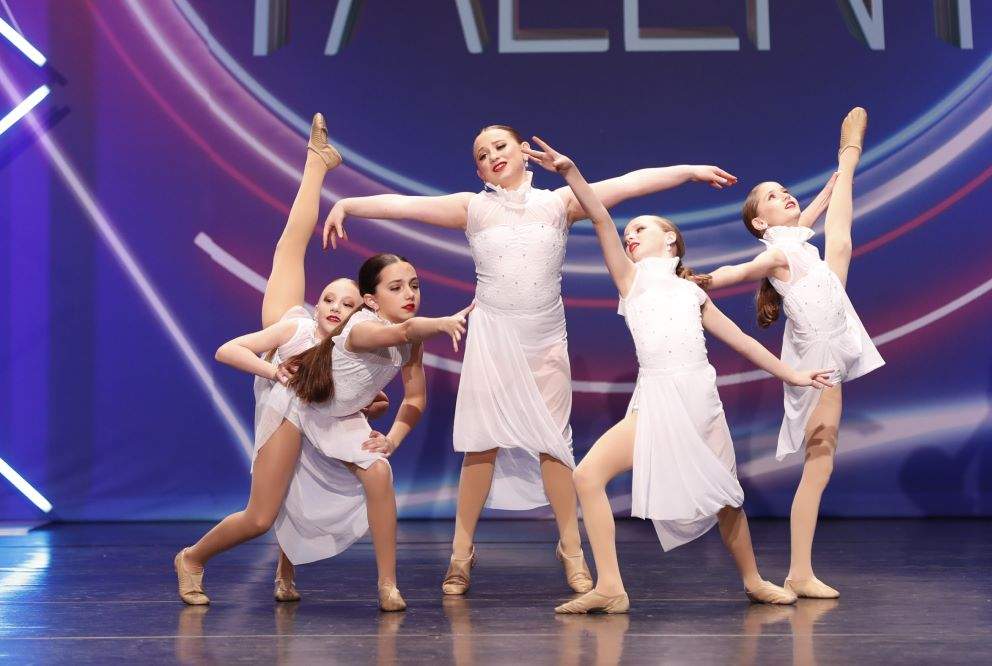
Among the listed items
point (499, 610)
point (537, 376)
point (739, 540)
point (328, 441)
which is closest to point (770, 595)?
point (739, 540)

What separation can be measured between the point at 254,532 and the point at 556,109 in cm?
294

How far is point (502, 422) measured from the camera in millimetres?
3973

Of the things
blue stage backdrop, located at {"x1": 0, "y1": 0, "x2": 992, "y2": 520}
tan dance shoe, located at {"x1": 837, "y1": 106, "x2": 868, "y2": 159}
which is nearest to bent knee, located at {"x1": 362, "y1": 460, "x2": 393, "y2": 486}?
tan dance shoe, located at {"x1": 837, "y1": 106, "x2": 868, "y2": 159}

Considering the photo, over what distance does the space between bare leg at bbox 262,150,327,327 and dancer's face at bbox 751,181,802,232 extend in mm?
1530

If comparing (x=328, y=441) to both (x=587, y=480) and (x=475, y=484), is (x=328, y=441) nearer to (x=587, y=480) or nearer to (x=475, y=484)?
(x=475, y=484)

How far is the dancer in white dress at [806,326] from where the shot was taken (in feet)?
12.1

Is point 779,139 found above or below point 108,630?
above

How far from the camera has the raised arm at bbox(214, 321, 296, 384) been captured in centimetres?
358

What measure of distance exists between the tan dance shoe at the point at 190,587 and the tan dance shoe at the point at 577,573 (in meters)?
1.14

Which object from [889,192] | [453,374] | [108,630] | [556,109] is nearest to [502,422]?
[108,630]

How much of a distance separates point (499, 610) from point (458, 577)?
37 centimetres

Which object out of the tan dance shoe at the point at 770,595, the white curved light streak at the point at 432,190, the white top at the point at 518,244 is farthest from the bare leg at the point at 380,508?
the white curved light streak at the point at 432,190

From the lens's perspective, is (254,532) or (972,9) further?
(972,9)

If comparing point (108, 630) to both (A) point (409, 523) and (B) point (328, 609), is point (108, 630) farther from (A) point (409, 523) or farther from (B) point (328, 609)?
(A) point (409, 523)
